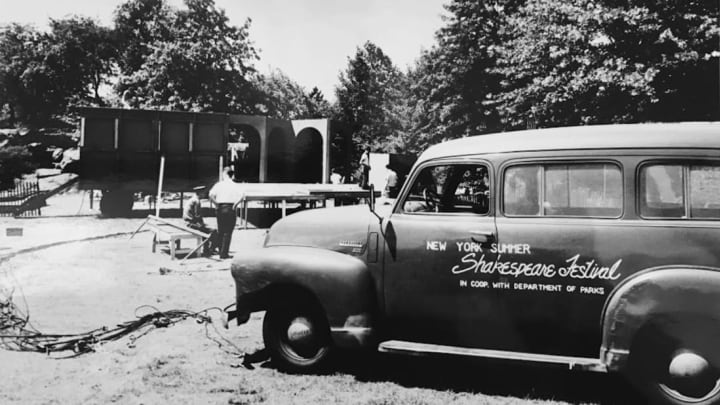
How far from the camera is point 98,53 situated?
1642 centimetres

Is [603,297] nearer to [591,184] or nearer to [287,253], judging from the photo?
[591,184]

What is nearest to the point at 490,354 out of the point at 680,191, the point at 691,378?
the point at 691,378

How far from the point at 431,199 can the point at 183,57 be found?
17762 millimetres

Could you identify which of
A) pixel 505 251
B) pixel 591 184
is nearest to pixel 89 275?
pixel 505 251

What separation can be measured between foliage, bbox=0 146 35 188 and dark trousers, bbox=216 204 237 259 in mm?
10777

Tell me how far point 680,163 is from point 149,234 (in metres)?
13.7

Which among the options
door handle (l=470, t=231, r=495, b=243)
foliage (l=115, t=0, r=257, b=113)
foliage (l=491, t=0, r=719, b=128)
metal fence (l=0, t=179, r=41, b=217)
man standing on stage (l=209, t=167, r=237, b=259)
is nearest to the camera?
door handle (l=470, t=231, r=495, b=243)

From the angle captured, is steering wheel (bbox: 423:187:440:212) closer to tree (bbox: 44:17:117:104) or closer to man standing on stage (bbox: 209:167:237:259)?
man standing on stage (bbox: 209:167:237:259)

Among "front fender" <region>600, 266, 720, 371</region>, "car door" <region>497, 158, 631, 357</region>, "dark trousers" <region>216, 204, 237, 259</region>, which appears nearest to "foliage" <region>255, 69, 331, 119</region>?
"dark trousers" <region>216, 204, 237, 259</region>

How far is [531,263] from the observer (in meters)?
4.18

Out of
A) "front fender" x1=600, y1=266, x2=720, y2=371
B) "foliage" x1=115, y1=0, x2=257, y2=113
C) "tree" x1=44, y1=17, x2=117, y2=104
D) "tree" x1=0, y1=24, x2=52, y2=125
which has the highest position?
"foliage" x1=115, y1=0, x2=257, y2=113

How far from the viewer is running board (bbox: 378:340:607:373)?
3.97 metres

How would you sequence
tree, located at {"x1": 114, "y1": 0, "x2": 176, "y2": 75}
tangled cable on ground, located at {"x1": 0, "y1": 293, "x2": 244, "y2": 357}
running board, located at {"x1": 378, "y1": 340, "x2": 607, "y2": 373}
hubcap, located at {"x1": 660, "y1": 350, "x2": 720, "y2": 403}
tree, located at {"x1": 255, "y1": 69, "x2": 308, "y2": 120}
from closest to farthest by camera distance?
hubcap, located at {"x1": 660, "y1": 350, "x2": 720, "y2": 403} → running board, located at {"x1": 378, "y1": 340, "x2": 607, "y2": 373} → tangled cable on ground, located at {"x1": 0, "y1": 293, "x2": 244, "y2": 357} → tree, located at {"x1": 114, "y1": 0, "x2": 176, "y2": 75} → tree, located at {"x1": 255, "y1": 69, "x2": 308, "y2": 120}

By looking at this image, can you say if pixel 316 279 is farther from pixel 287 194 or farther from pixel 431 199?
pixel 287 194
